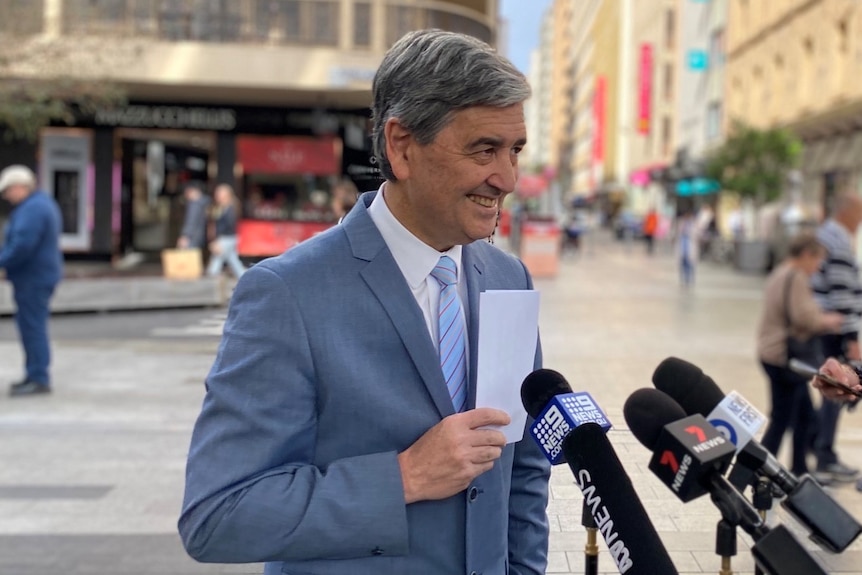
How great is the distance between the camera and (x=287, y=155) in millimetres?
25281

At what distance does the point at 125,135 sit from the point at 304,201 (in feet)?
16.3

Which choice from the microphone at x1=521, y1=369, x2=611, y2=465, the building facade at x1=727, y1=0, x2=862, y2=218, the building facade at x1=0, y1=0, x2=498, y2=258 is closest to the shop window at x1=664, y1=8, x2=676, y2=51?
the building facade at x1=727, y1=0, x2=862, y2=218

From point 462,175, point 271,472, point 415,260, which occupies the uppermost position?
point 462,175

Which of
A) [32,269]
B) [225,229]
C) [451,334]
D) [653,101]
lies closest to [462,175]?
[451,334]

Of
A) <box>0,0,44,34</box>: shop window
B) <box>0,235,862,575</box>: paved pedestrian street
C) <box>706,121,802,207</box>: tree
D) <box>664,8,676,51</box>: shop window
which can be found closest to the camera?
<box>0,235,862,575</box>: paved pedestrian street

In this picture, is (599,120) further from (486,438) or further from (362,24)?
(486,438)

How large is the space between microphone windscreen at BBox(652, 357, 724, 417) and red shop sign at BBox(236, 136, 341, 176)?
76.8 ft

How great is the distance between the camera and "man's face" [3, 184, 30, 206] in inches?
340

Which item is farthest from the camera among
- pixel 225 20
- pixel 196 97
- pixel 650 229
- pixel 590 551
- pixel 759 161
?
pixel 650 229

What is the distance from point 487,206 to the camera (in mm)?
1749

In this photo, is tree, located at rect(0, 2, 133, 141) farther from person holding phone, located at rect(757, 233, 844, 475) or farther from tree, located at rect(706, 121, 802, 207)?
tree, located at rect(706, 121, 802, 207)

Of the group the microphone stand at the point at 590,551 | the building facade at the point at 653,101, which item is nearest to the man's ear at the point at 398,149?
the microphone stand at the point at 590,551

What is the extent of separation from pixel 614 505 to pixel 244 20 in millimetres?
21534

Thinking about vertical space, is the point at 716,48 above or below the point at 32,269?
above
